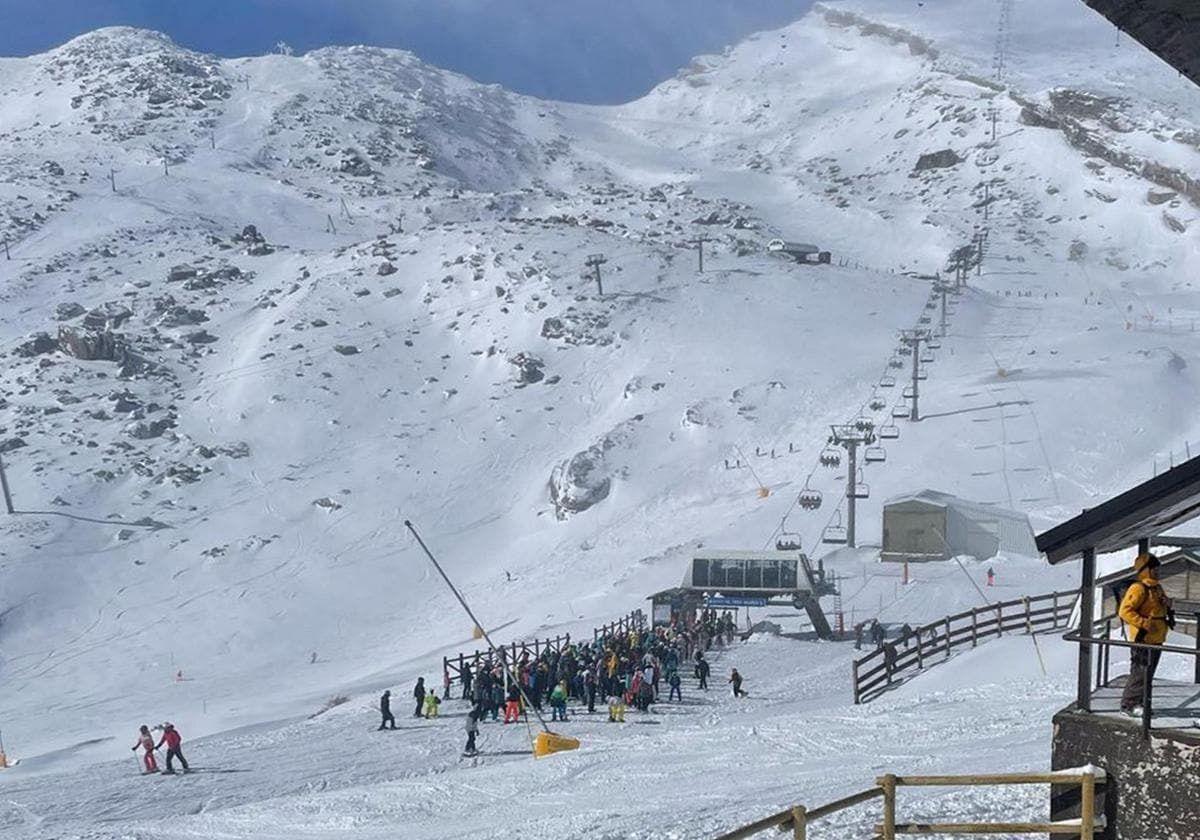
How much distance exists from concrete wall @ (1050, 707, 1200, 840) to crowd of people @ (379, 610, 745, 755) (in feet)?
50.4

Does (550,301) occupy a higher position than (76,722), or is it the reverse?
(550,301)

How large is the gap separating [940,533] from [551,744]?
25.4 metres

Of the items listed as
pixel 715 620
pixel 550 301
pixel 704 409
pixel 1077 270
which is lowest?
pixel 715 620

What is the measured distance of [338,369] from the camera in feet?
242

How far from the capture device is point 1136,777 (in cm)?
739

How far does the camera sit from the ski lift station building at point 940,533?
43.0m

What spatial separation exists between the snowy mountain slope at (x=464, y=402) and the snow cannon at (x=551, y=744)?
2.44m

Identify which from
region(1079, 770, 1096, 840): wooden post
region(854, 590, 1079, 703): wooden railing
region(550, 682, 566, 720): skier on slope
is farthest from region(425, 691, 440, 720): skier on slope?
region(1079, 770, 1096, 840): wooden post

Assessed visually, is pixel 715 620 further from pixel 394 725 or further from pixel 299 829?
pixel 299 829

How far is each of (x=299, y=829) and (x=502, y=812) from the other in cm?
276

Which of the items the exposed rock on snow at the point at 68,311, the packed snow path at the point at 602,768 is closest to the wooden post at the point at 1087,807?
the packed snow path at the point at 602,768

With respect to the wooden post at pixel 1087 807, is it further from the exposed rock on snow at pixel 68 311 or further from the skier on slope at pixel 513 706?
the exposed rock on snow at pixel 68 311

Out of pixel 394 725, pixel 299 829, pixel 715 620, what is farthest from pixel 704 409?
pixel 299 829

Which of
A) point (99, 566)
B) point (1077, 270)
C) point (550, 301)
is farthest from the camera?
point (1077, 270)
